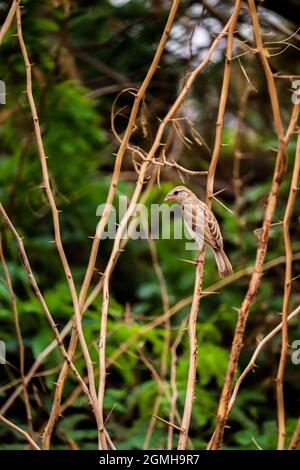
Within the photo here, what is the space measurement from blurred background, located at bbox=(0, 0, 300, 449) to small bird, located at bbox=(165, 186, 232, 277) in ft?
2.16

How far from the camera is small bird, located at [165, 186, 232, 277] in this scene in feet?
9.37

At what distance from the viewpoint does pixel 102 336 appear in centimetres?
231

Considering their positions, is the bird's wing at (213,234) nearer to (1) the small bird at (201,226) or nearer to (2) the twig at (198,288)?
(1) the small bird at (201,226)

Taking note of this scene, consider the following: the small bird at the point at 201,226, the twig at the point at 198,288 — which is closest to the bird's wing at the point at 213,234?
the small bird at the point at 201,226

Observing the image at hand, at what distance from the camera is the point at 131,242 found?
6203 millimetres

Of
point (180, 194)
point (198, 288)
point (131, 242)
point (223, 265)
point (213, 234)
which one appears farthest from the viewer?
point (131, 242)

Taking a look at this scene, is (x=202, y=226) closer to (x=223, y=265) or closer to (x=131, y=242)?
(x=223, y=265)

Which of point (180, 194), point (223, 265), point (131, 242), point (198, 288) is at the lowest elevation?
point (131, 242)

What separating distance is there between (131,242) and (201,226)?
3.25 metres

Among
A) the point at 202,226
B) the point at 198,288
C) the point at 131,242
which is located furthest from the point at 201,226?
the point at 131,242

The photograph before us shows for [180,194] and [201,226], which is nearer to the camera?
[201,226]

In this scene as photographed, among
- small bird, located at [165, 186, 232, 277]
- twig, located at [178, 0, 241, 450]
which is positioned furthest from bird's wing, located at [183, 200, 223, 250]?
twig, located at [178, 0, 241, 450]
